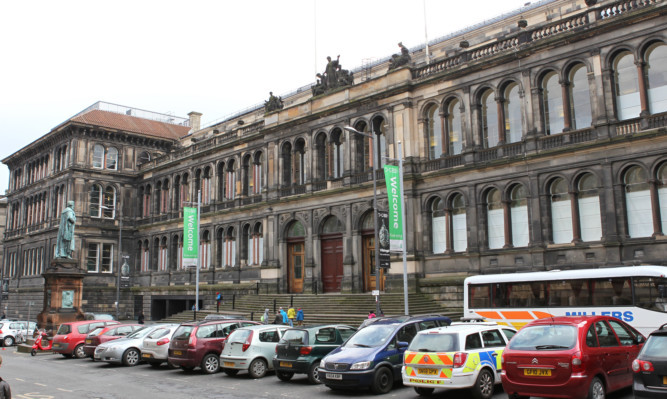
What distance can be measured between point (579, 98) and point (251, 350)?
18.7 m

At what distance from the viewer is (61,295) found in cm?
3531

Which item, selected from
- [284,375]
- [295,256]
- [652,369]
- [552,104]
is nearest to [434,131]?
[552,104]

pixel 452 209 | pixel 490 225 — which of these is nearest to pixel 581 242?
pixel 490 225

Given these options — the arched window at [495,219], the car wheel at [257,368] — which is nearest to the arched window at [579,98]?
the arched window at [495,219]

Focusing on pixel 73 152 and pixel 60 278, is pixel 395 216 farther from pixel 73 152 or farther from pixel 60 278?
pixel 73 152

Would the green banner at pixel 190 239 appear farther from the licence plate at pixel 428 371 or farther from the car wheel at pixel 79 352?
the licence plate at pixel 428 371

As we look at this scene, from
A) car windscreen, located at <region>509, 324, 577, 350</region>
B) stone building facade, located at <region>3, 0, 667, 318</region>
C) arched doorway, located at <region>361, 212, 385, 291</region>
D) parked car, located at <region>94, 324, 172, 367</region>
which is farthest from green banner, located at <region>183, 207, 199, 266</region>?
car windscreen, located at <region>509, 324, 577, 350</region>

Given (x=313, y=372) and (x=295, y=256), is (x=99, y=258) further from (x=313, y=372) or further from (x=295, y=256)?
(x=313, y=372)

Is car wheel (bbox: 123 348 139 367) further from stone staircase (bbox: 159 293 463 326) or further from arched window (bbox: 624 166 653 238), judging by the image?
arched window (bbox: 624 166 653 238)

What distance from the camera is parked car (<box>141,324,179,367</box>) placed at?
68.6 feet

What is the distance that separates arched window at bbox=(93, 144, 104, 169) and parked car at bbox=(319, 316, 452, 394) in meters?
46.4

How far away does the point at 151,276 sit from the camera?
52.8 metres

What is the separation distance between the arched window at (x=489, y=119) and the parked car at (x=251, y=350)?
1650 cm

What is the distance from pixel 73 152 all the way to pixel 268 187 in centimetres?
2320
